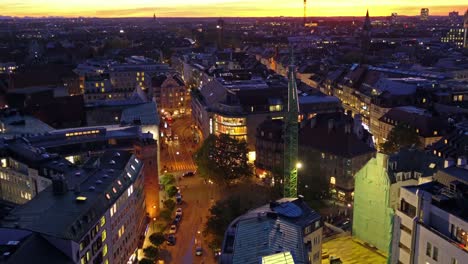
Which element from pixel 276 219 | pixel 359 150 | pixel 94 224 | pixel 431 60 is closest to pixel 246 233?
pixel 276 219

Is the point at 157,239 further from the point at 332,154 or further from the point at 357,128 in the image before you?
the point at 357,128

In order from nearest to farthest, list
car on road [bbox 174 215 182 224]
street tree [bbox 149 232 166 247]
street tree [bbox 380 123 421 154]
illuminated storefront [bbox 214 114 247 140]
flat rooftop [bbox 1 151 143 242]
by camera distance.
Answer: flat rooftop [bbox 1 151 143 242] < street tree [bbox 149 232 166 247] < car on road [bbox 174 215 182 224] < street tree [bbox 380 123 421 154] < illuminated storefront [bbox 214 114 247 140]

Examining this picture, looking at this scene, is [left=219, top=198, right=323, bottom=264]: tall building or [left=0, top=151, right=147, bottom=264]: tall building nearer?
[left=219, top=198, right=323, bottom=264]: tall building

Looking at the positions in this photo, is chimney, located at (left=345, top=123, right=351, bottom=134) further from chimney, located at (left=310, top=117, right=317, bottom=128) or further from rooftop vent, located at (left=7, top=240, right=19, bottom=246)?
rooftop vent, located at (left=7, top=240, right=19, bottom=246)

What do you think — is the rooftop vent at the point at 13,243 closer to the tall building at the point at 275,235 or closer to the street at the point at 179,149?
the tall building at the point at 275,235

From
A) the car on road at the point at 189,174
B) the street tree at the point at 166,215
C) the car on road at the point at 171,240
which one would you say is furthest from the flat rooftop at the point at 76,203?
the car on road at the point at 189,174

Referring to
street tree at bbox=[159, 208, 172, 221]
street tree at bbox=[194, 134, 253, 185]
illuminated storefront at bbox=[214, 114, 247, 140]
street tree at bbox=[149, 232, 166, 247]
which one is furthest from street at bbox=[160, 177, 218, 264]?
illuminated storefront at bbox=[214, 114, 247, 140]
